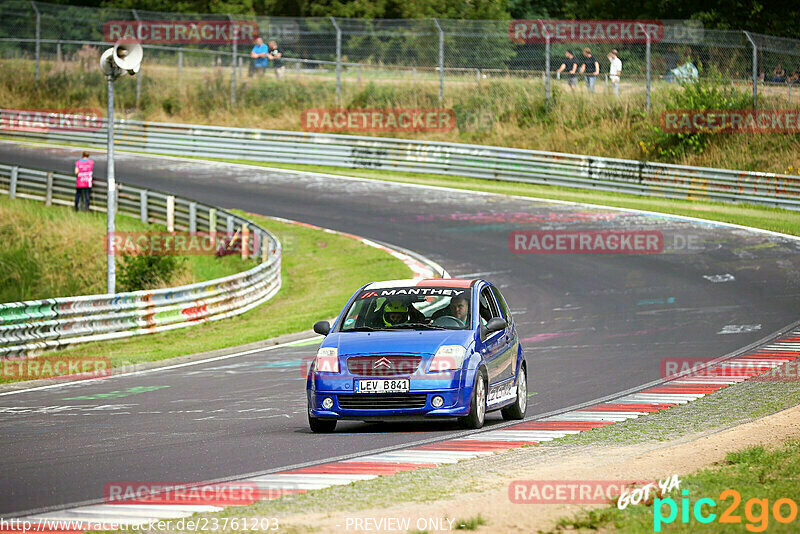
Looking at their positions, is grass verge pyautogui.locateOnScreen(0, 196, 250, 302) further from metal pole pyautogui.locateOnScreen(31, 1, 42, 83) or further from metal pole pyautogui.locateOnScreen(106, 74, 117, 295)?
metal pole pyautogui.locateOnScreen(31, 1, 42, 83)

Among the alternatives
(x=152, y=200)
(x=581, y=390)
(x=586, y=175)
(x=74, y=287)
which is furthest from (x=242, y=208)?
(x=581, y=390)

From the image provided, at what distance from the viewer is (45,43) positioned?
1874 inches

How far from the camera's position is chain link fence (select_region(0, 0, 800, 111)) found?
3541 centimetres

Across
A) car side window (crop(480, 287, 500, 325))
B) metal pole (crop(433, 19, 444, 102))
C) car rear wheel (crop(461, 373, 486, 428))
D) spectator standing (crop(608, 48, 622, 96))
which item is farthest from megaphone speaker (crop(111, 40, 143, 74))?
spectator standing (crop(608, 48, 622, 96))

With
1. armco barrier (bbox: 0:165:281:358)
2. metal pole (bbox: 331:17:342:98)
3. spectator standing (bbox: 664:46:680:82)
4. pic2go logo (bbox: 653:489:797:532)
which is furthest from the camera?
metal pole (bbox: 331:17:342:98)

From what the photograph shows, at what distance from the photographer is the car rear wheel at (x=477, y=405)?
10.7 meters

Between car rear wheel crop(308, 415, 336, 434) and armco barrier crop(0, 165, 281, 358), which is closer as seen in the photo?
car rear wheel crop(308, 415, 336, 434)

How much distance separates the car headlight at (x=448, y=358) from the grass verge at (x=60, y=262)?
1481 cm

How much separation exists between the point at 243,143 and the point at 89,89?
11035mm

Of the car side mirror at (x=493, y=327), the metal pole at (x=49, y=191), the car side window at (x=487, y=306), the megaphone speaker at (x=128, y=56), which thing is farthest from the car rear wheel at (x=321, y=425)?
the metal pole at (x=49, y=191)

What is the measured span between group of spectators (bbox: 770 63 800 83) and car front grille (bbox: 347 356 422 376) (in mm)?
27082

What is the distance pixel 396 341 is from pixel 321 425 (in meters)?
1.08

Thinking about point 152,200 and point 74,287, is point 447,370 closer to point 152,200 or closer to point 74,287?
point 74,287

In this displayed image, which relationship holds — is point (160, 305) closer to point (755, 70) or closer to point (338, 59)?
point (755, 70)
